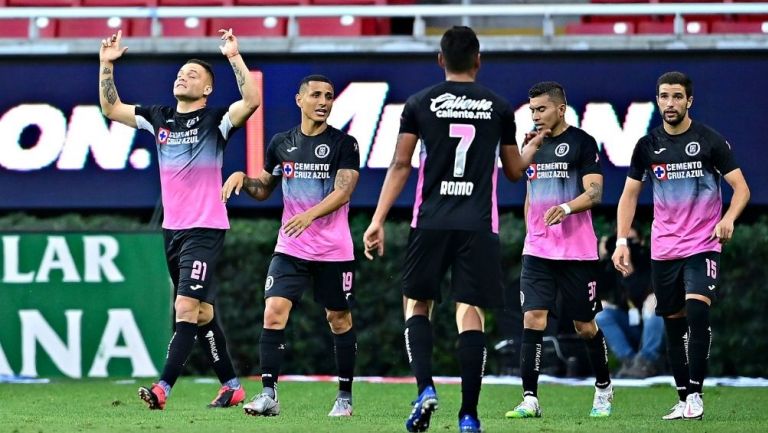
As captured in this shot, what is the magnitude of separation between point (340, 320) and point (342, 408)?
608 mm

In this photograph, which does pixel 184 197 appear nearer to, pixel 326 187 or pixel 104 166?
pixel 326 187

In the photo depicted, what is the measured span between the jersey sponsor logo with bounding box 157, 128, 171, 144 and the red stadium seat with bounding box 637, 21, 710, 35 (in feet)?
26.1

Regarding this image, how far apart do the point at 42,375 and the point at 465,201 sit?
281 inches

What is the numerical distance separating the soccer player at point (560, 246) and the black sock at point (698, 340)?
2.35 ft

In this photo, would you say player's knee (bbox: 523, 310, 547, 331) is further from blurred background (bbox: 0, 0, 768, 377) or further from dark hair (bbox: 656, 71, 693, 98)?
blurred background (bbox: 0, 0, 768, 377)

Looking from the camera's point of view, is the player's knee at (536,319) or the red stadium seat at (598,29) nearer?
the player's knee at (536,319)

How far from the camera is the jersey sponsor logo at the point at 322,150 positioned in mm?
10281

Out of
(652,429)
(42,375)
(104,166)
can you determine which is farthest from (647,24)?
(652,429)

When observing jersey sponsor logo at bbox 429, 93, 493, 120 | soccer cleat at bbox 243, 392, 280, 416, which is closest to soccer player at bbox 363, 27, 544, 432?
jersey sponsor logo at bbox 429, 93, 493, 120

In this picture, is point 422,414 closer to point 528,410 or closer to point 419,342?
point 419,342

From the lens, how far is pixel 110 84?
10.3 metres

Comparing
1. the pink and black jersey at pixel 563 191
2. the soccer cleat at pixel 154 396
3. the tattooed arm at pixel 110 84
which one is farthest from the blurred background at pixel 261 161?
the pink and black jersey at pixel 563 191

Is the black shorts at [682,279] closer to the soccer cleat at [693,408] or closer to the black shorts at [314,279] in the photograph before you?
the soccer cleat at [693,408]

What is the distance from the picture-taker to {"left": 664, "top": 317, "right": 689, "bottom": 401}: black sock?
1025cm
